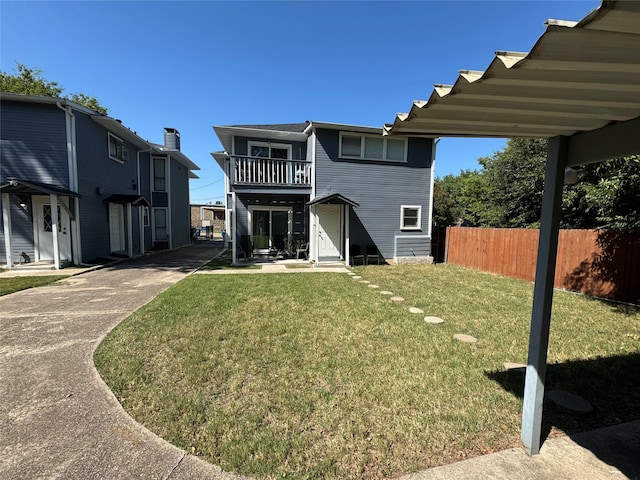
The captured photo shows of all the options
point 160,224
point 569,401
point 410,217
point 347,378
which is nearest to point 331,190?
point 410,217

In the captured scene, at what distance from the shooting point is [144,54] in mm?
11133

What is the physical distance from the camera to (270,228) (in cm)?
1444

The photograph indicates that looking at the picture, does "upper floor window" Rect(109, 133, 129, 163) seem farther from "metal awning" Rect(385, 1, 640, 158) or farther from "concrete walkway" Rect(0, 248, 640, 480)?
"metal awning" Rect(385, 1, 640, 158)

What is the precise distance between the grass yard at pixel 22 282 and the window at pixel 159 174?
400 inches

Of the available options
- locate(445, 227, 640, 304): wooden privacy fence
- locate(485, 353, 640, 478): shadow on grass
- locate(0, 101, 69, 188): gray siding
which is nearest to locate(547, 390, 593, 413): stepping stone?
locate(485, 353, 640, 478): shadow on grass

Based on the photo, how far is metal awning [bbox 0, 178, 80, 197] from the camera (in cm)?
958

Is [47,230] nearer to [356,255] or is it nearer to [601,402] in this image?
[356,255]

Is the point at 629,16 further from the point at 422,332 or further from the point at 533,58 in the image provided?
the point at 422,332

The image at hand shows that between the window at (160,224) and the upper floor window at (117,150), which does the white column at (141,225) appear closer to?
the window at (160,224)

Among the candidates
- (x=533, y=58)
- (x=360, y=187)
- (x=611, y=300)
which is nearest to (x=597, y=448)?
(x=533, y=58)

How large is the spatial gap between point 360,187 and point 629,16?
12063 mm

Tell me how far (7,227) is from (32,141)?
10.2 feet

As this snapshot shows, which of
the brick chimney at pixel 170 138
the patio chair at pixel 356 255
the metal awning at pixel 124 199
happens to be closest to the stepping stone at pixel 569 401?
the patio chair at pixel 356 255

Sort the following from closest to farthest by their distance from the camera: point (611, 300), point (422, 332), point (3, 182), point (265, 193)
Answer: point (422, 332), point (611, 300), point (3, 182), point (265, 193)
